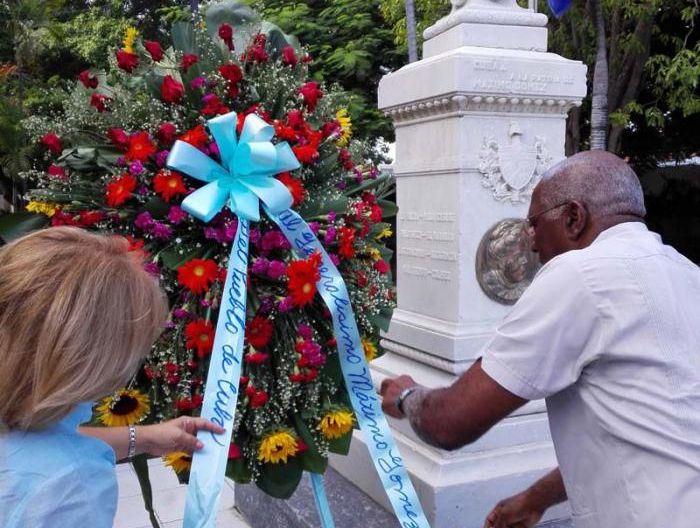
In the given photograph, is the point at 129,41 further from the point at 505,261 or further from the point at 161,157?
the point at 505,261

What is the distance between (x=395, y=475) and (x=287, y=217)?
0.85 metres

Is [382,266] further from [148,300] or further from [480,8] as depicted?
[480,8]

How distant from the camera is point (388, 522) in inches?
131

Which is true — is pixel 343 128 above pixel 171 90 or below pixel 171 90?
below

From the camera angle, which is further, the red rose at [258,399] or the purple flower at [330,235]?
the purple flower at [330,235]

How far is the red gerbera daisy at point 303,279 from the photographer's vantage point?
6.60 feet

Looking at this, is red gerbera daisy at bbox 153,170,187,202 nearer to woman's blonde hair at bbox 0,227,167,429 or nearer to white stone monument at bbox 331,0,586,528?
woman's blonde hair at bbox 0,227,167,429

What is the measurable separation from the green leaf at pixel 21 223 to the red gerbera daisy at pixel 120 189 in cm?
39

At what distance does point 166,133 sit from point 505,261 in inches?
77.8

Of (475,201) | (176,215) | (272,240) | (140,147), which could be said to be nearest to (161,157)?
(140,147)

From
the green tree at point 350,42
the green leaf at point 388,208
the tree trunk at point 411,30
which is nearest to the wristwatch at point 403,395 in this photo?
the green leaf at point 388,208

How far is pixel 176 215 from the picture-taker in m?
1.99

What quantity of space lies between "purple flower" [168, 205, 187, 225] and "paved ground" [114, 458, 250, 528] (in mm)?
2455

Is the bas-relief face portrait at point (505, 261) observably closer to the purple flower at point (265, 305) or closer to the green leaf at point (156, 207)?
the purple flower at point (265, 305)
